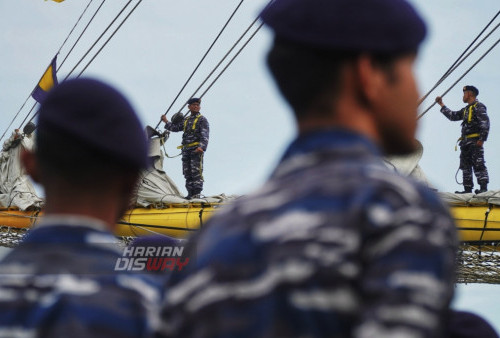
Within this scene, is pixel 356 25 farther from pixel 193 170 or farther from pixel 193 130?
pixel 193 130

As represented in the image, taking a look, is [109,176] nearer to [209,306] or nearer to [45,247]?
[45,247]

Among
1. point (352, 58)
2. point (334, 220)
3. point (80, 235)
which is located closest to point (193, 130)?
point (80, 235)

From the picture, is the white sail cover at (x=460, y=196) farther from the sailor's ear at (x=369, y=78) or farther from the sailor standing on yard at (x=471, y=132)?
the sailor's ear at (x=369, y=78)

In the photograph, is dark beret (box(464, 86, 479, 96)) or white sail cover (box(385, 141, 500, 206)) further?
dark beret (box(464, 86, 479, 96))

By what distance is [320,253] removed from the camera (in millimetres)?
1012

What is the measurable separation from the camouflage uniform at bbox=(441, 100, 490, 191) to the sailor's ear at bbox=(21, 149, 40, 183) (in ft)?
31.3

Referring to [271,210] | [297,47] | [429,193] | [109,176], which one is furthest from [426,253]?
[109,176]

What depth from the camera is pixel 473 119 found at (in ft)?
35.2

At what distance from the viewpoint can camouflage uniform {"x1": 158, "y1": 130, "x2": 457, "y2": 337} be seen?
3.21 feet

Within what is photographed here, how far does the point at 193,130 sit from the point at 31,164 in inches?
425

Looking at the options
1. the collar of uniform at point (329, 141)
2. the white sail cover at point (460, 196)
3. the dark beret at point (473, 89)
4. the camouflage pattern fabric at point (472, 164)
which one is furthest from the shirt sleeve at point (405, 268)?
the dark beret at point (473, 89)

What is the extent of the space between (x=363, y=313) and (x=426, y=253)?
0.10m

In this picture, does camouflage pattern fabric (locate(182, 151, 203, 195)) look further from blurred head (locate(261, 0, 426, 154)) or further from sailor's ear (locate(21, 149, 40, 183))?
blurred head (locate(261, 0, 426, 154))

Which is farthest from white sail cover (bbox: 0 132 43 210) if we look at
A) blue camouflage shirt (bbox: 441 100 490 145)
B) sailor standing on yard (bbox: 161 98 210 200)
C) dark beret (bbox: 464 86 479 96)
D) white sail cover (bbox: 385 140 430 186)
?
dark beret (bbox: 464 86 479 96)
